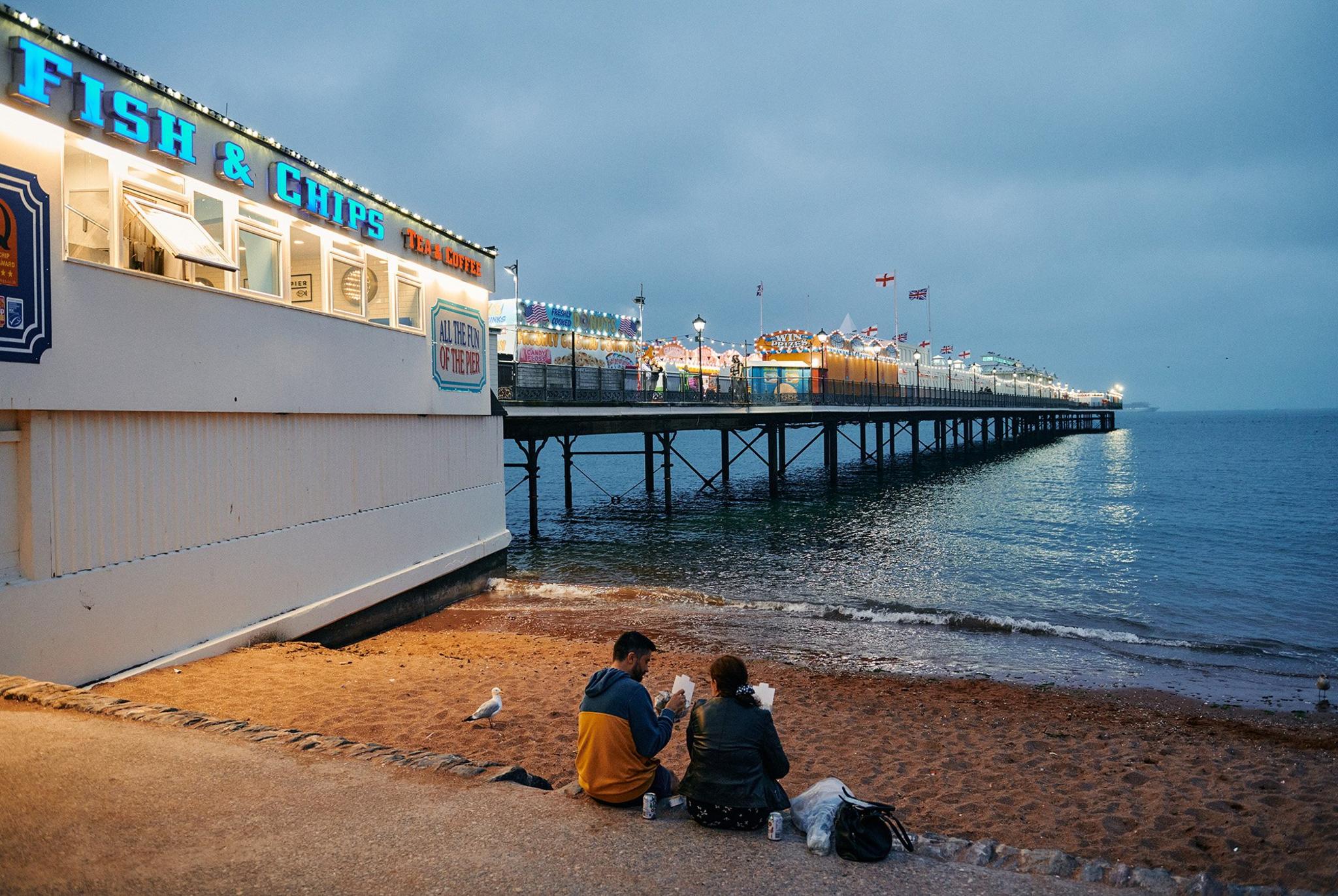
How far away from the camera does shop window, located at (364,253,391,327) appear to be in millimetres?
13188

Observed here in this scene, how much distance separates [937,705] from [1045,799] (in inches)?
119

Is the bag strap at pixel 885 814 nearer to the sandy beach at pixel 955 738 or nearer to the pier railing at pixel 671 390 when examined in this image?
the sandy beach at pixel 955 738

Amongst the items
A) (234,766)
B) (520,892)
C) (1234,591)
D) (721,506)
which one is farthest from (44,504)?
(721,506)

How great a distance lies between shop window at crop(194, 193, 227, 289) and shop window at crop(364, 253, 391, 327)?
3.29 m

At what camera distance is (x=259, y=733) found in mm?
5828

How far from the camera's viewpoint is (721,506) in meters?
33.9

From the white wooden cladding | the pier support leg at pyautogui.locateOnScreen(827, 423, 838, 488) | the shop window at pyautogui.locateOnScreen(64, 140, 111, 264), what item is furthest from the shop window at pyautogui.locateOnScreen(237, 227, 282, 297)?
the pier support leg at pyautogui.locateOnScreen(827, 423, 838, 488)

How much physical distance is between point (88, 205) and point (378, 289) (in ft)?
17.7

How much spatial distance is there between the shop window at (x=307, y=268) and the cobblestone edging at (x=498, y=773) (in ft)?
20.0

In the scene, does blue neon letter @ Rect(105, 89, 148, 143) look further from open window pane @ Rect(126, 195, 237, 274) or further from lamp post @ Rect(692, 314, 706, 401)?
lamp post @ Rect(692, 314, 706, 401)

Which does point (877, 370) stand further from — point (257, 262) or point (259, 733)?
point (259, 733)

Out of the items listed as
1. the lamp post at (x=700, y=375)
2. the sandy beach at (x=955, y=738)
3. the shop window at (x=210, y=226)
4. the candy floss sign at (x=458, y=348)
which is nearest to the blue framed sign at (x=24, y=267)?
the shop window at (x=210, y=226)

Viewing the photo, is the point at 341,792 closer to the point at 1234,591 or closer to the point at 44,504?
the point at 44,504

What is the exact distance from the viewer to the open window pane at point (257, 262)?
1009 centimetres
